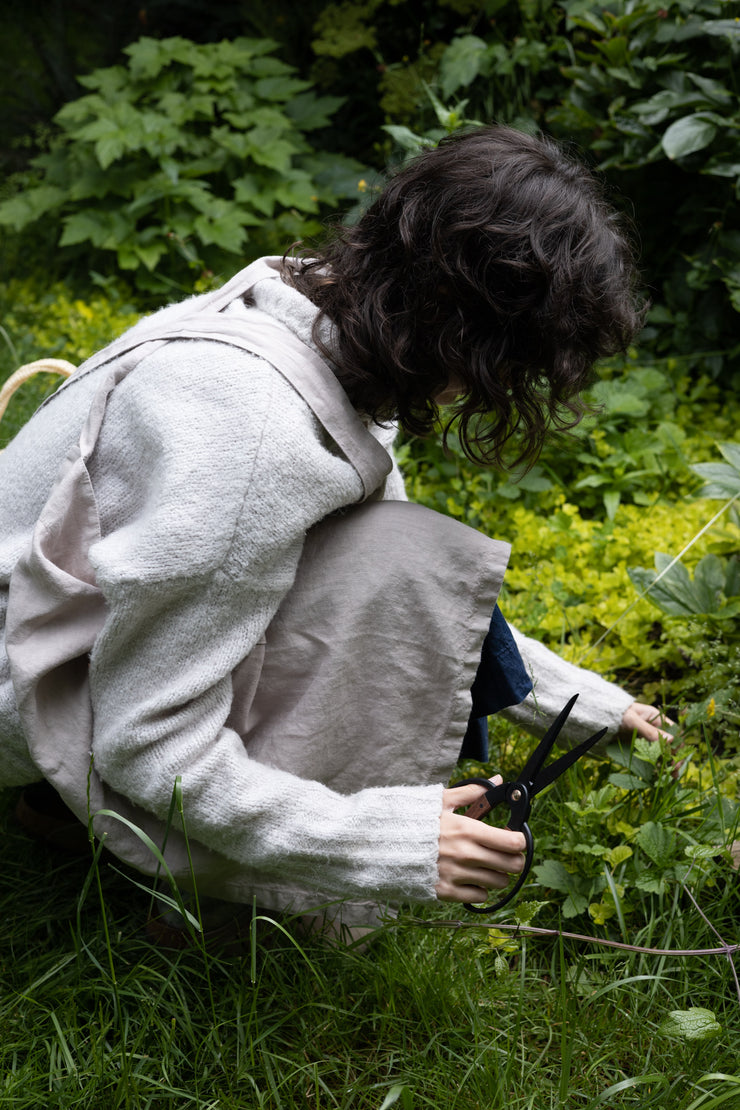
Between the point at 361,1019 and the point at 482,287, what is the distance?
0.98 m

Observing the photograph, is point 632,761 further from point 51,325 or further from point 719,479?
point 51,325

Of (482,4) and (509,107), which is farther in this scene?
(482,4)

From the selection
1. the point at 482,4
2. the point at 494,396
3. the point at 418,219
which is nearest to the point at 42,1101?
the point at 494,396

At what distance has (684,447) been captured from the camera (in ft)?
8.82

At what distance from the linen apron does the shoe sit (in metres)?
0.30

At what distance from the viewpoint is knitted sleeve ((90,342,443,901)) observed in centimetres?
116

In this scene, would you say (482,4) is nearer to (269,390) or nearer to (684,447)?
(684,447)

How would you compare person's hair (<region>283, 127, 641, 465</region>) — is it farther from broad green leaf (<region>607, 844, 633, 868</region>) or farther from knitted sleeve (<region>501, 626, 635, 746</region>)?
broad green leaf (<region>607, 844, 633, 868</region>)

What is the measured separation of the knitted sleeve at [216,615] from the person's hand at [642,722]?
0.49m

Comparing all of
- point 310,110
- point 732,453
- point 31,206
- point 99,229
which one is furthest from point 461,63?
point 732,453

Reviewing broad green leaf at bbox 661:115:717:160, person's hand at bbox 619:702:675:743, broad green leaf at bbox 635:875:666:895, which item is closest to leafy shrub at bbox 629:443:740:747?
person's hand at bbox 619:702:675:743

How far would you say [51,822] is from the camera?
5.25 ft

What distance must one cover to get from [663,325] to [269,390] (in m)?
2.09

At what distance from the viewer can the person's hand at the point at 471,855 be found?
122cm
